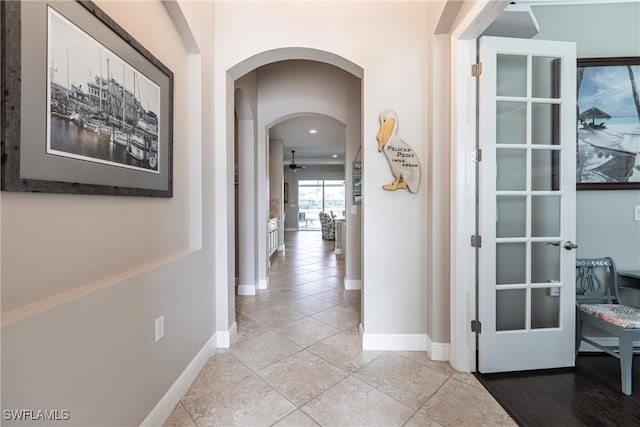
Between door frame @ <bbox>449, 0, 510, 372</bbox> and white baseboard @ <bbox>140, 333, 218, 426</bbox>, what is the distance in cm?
184

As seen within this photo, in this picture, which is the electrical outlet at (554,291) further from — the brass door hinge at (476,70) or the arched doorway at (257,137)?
the arched doorway at (257,137)

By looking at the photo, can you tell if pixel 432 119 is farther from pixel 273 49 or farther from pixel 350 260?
pixel 350 260

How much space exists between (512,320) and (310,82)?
3.35 m

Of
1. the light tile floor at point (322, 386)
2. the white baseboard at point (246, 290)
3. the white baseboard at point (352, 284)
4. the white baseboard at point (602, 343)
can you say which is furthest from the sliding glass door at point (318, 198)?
the white baseboard at point (602, 343)

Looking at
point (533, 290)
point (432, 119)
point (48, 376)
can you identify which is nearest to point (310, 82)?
point (432, 119)

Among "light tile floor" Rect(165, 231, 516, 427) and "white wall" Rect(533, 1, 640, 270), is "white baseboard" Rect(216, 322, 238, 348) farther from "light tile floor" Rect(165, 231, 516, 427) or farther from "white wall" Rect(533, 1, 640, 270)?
"white wall" Rect(533, 1, 640, 270)

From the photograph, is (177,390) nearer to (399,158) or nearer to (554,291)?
(399,158)

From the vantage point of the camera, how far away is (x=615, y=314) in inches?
72.5

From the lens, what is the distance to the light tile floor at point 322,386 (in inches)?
59.7

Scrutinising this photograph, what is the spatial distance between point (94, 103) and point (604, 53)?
3.53 m

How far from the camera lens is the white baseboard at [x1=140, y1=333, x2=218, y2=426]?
4.63 ft

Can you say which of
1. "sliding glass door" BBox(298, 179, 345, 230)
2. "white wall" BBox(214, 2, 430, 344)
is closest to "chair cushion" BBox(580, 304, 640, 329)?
"white wall" BBox(214, 2, 430, 344)

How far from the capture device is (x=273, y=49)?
2234 mm

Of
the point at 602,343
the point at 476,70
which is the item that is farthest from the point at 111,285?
the point at 602,343
